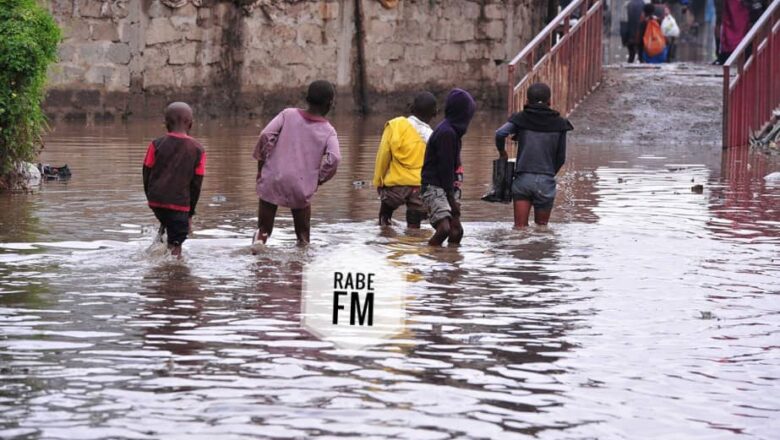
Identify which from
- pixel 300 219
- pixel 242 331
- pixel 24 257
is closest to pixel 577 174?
pixel 300 219

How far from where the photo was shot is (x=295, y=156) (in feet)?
34.4

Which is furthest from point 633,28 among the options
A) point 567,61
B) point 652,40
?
point 567,61

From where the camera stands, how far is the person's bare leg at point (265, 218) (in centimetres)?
1056

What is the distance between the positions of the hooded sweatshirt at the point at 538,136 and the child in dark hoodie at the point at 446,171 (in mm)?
742

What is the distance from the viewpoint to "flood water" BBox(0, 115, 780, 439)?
19.6 ft

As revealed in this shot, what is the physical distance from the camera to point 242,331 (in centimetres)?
760

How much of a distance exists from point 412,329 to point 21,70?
22.2 ft

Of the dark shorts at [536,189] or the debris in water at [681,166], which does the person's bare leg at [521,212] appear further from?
the debris in water at [681,166]

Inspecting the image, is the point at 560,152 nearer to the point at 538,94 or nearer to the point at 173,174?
the point at 538,94

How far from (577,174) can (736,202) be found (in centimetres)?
320

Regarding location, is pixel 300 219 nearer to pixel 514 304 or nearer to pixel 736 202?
pixel 514 304

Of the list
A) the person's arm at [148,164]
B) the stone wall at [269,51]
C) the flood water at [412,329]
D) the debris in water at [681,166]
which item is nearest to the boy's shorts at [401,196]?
the flood water at [412,329]

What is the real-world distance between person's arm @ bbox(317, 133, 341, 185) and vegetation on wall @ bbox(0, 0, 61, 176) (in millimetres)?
3899
